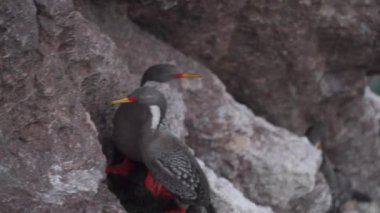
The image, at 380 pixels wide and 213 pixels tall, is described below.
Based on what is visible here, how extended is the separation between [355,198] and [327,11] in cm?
247

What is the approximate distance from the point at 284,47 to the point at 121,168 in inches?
89.3

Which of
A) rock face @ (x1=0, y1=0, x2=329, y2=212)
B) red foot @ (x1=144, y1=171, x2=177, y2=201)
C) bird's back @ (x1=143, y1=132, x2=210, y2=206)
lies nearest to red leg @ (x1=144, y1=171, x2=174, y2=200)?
red foot @ (x1=144, y1=171, x2=177, y2=201)

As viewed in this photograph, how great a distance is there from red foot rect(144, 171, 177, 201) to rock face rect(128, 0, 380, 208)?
1.67 metres

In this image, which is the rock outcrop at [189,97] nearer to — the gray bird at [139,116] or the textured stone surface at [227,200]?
the textured stone surface at [227,200]

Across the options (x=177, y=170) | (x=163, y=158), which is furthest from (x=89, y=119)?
(x=177, y=170)

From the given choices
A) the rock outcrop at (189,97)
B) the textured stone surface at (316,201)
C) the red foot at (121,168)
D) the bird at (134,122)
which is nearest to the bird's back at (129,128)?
the bird at (134,122)

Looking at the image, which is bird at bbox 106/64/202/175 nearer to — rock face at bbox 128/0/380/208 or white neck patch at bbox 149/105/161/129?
white neck patch at bbox 149/105/161/129

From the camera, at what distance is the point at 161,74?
6473 mm

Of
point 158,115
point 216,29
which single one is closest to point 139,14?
point 216,29

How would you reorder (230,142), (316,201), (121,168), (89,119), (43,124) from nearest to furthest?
(43,124) → (89,119) → (121,168) → (230,142) → (316,201)

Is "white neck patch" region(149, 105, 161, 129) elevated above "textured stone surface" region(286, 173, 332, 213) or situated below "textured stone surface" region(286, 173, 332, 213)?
above

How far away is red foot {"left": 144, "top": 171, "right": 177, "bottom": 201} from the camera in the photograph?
5750 millimetres

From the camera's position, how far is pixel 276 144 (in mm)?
7176

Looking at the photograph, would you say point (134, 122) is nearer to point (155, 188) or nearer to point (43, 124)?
point (155, 188)
